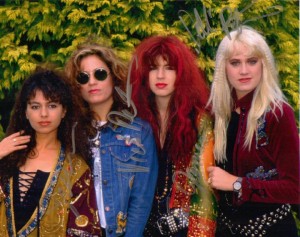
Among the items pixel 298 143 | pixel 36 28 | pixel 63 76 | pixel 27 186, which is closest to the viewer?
pixel 298 143

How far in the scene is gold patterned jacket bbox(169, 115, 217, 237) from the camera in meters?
3.19

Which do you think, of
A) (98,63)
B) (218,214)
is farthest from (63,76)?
(218,214)

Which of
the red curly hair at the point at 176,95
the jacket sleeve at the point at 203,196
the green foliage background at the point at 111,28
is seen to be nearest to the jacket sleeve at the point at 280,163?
the jacket sleeve at the point at 203,196

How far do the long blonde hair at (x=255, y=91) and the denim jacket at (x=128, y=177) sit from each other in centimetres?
41

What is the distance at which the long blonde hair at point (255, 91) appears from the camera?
9.82 ft

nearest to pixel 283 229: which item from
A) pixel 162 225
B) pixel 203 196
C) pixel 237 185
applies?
pixel 237 185

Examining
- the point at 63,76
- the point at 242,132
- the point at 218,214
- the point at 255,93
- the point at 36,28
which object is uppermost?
the point at 36,28

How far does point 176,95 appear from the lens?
3312 millimetres

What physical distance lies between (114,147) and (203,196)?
592mm

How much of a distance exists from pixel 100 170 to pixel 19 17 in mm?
1718

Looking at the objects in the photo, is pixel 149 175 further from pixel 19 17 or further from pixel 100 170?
pixel 19 17

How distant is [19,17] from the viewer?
4398 mm

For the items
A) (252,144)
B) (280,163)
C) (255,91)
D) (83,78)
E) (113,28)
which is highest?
(113,28)

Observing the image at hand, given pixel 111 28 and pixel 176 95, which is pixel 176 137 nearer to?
pixel 176 95
